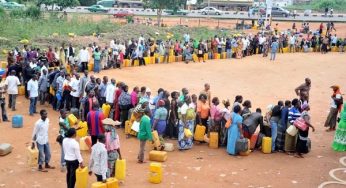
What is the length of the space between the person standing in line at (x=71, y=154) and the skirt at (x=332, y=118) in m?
8.21

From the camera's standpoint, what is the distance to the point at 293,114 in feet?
38.6

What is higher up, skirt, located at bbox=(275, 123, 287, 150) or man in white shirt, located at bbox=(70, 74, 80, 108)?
man in white shirt, located at bbox=(70, 74, 80, 108)

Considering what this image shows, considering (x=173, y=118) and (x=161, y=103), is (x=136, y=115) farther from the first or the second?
(x=173, y=118)

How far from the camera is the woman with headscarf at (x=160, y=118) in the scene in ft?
39.0

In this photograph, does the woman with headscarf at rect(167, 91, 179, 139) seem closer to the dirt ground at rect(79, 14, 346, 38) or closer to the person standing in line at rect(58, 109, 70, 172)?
the person standing in line at rect(58, 109, 70, 172)

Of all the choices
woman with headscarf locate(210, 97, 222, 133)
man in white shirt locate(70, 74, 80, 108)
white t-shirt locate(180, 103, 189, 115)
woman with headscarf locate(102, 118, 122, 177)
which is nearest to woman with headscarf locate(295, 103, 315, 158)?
woman with headscarf locate(210, 97, 222, 133)

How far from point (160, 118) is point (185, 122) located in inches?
28.0

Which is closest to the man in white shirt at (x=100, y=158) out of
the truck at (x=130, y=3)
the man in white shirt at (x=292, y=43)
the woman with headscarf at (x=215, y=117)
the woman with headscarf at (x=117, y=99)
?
the woman with headscarf at (x=215, y=117)

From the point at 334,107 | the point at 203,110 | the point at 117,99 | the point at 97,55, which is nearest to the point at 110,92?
the point at 117,99

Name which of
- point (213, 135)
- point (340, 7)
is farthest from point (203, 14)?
point (213, 135)

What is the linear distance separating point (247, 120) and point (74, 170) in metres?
4.77

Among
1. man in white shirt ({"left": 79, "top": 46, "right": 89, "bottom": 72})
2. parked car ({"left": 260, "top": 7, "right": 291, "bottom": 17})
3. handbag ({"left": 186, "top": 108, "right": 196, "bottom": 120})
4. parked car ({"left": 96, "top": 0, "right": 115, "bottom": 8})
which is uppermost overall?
parked car ({"left": 96, "top": 0, "right": 115, "bottom": 8})

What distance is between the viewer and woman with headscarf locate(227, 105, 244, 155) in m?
11.5

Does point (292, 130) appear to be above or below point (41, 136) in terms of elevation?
below
